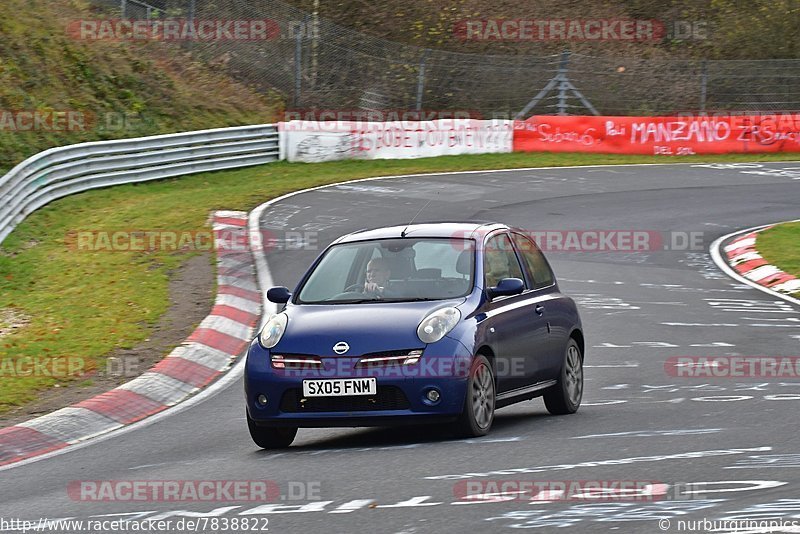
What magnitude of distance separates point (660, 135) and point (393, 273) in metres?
25.1

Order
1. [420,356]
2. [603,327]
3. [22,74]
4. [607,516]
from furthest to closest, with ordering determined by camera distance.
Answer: [22,74] → [603,327] → [420,356] → [607,516]

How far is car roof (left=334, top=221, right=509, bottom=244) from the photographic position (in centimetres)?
1004

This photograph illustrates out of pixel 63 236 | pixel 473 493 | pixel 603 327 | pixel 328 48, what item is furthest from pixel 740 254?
pixel 328 48

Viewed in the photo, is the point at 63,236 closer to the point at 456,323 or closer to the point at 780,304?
the point at 780,304

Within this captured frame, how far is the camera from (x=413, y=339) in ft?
28.7

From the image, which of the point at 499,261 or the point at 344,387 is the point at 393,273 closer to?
the point at 499,261

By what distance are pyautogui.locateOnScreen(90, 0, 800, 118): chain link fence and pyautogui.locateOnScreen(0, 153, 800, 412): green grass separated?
21.2 feet

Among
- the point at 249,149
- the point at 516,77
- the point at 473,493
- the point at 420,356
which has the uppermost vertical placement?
the point at 516,77

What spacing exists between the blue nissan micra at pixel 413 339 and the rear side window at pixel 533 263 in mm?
18

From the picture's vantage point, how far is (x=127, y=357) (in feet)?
42.8

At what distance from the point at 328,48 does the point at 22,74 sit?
1074cm
